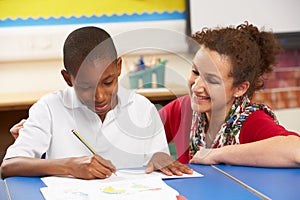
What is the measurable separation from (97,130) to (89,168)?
0.72 ft

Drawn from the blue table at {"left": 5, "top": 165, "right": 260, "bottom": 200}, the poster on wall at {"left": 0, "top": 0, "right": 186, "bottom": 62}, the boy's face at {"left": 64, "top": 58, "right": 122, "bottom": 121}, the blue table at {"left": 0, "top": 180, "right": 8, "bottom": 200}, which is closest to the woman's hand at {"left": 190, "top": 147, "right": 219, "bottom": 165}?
the blue table at {"left": 5, "top": 165, "right": 260, "bottom": 200}

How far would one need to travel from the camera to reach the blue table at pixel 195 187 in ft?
3.97

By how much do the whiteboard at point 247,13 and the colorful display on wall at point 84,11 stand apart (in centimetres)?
11

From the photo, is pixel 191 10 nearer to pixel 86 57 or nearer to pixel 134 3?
pixel 134 3

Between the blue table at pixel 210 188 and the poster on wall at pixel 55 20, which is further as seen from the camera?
the poster on wall at pixel 55 20

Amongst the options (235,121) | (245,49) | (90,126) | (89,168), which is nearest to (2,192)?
(89,168)

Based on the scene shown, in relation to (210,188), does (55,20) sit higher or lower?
higher

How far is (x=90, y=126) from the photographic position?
1544 mm

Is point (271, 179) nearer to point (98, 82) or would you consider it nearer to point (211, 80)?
point (211, 80)

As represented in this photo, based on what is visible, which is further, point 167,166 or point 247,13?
point 247,13

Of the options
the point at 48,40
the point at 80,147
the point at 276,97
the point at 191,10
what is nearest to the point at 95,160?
the point at 80,147

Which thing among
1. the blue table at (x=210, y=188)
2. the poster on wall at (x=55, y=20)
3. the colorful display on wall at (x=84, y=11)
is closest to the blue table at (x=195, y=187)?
the blue table at (x=210, y=188)

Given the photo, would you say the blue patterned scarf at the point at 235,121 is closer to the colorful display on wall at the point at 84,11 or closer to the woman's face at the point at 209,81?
the woman's face at the point at 209,81

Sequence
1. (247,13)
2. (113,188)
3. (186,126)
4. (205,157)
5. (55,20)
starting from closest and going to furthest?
(113,188), (205,157), (186,126), (55,20), (247,13)
